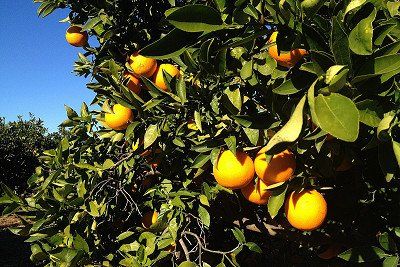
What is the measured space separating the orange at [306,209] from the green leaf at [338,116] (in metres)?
0.59

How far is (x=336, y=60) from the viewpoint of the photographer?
25.8 inches

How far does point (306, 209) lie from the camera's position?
1091 mm

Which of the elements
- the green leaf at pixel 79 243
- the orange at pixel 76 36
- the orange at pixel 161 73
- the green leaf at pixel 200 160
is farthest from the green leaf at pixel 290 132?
the orange at pixel 76 36

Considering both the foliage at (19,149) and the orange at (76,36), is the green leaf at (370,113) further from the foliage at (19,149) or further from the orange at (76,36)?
the foliage at (19,149)

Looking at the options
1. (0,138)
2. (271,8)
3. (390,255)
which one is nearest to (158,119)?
(271,8)

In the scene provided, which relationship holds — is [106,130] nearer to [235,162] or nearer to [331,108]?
[235,162]

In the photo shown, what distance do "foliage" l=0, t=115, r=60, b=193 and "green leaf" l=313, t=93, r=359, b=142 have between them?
456 inches

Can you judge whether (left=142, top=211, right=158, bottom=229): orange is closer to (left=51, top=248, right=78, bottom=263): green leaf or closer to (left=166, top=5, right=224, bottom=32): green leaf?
(left=51, top=248, right=78, bottom=263): green leaf

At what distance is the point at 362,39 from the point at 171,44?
350 mm

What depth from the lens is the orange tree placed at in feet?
2.22

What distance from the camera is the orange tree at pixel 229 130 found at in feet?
2.22

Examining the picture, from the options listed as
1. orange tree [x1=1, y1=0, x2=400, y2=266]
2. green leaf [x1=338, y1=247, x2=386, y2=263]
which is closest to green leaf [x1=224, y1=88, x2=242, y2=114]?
orange tree [x1=1, y1=0, x2=400, y2=266]

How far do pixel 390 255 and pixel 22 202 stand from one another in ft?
5.03

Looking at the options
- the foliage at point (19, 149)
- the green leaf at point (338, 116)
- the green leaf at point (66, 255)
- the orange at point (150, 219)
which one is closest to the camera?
the green leaf at point (338, 116)
